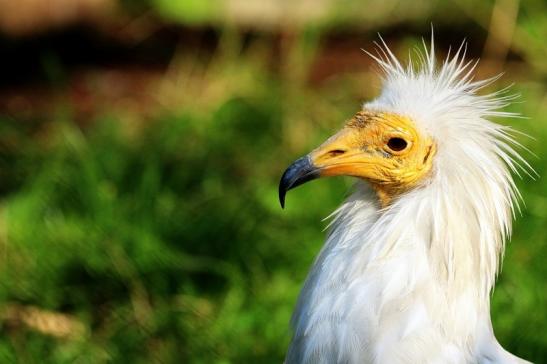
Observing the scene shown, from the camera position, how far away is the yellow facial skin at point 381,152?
Answer: 3.13m

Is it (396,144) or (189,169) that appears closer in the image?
(396,144)

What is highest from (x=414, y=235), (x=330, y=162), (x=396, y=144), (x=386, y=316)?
(x=396, y=144)

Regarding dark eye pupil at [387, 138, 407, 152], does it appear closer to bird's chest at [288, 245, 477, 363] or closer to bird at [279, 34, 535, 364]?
bird at [279, 34, 535, 364]

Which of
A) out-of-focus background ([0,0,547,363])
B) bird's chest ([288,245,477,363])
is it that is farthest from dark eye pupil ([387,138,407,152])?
out-of-focus background ([0,0,547,363])

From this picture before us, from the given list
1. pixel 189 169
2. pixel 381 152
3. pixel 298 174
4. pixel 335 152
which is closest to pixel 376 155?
pixel 381 152

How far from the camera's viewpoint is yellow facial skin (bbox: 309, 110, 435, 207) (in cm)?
313

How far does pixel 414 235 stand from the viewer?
309 cm

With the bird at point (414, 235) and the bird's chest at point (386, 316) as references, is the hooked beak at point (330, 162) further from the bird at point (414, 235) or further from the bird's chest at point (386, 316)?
the bird's chest at point (386, 316)

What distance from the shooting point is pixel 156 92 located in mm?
7645

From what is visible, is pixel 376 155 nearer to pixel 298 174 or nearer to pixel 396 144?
pixel 396 144

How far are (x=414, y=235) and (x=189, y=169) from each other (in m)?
3.03

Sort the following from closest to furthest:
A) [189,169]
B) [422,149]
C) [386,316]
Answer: [386,316], [422,149], [189,169]

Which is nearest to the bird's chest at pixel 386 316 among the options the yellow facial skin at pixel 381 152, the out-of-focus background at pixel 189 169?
the yellow facial skin at pixel 381 152

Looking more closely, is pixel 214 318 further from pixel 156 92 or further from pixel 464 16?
pixel 464 16
